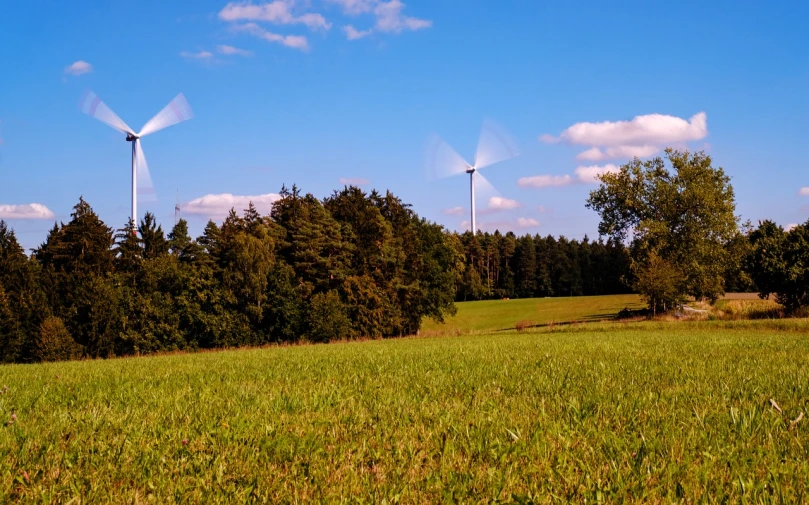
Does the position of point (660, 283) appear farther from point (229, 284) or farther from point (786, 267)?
point (229, 284)

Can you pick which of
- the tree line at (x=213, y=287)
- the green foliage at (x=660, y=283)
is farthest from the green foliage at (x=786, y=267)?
the tree line at (x=213, y=287)

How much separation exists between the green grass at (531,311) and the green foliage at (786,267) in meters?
22.2

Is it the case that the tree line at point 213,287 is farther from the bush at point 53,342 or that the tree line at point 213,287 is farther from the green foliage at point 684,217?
the green foliage at point 684,217

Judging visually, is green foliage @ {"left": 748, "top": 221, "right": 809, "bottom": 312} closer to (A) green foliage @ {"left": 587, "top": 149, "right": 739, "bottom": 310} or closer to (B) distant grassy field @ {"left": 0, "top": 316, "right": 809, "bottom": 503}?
(A) green foliage @ {"left": 587, "top": 149, "right": 739, "bottom": 310}

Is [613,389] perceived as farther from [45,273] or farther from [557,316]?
[557,316]

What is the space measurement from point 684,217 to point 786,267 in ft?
48.0

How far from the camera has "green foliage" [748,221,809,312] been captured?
46.8m

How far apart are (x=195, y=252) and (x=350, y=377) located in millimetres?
59814

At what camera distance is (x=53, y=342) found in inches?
1999

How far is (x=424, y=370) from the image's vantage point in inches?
408

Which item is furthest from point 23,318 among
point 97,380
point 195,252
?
point 97,380

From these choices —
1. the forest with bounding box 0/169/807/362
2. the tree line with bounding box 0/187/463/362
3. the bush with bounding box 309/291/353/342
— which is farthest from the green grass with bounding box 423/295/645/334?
the bush with bounding box 309/291/353/342

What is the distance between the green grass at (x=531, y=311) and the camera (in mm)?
74750

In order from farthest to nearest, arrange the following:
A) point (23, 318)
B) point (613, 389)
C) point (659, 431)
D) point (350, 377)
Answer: point (23, 318), point (350, 377), point (613, 389), point (659, 431)
